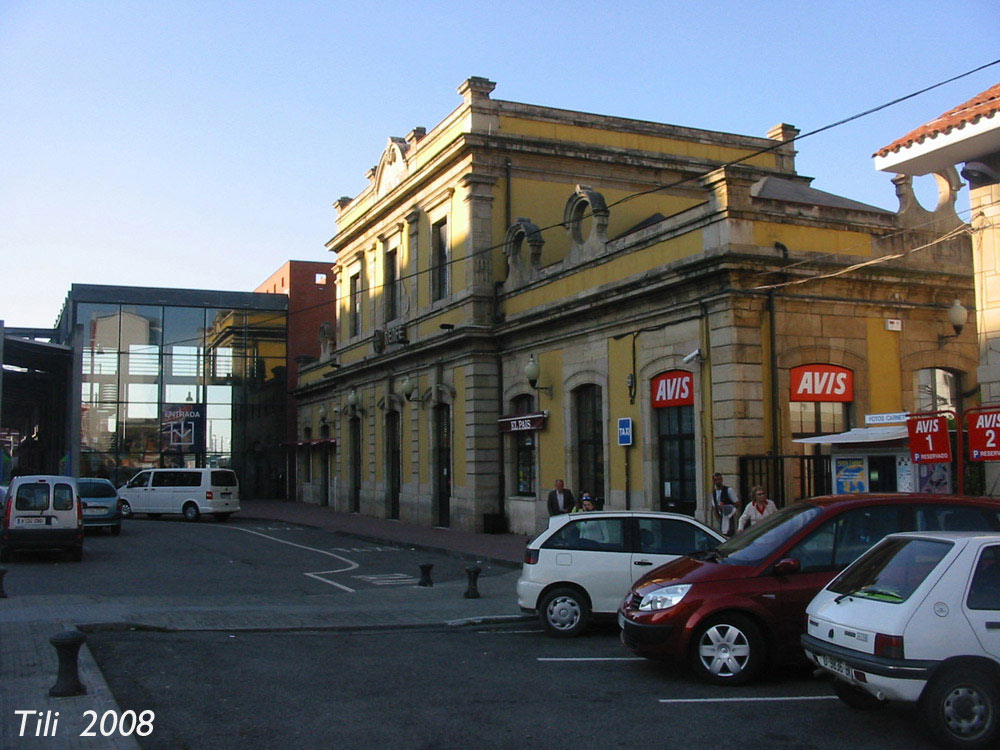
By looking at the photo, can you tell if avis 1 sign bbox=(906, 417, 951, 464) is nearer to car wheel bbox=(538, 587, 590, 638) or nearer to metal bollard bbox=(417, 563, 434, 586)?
car wheel bbox=(538, 587, 590, 638)

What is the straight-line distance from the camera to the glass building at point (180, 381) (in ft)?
150

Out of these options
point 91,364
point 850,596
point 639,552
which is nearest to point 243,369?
point 91,364

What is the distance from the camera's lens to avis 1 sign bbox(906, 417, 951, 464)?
1223 centimetres

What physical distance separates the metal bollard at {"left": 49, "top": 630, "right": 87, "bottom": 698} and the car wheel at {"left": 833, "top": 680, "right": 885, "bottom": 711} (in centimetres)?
598

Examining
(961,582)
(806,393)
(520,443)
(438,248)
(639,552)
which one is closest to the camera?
(961,582)

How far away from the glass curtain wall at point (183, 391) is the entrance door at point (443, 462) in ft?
71.5

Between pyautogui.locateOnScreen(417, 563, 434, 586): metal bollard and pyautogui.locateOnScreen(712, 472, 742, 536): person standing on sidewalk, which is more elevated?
pyautogui.locateOnScreen(712, 472, 742, 536): person standing on sidewalk

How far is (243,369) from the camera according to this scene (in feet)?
162

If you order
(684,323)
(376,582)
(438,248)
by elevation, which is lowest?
(376,582)

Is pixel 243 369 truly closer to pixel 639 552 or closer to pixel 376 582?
pixel 376 582

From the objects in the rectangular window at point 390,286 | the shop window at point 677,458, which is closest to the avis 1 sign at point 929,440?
the shop window at point 677,458

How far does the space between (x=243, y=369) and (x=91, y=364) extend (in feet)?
23.8

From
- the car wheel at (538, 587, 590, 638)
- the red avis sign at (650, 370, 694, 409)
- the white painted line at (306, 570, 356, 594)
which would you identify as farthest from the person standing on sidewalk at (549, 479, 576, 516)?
the car wheel at (538, 587, 590, 638)

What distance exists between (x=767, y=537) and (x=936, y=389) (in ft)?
41.4
